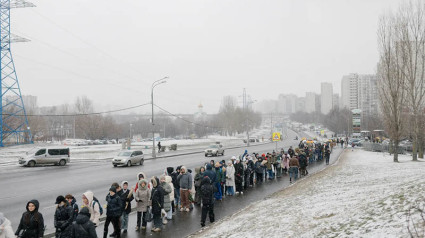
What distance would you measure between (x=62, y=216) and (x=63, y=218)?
5 centimetres

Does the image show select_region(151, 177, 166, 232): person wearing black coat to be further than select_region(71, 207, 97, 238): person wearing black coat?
Yes

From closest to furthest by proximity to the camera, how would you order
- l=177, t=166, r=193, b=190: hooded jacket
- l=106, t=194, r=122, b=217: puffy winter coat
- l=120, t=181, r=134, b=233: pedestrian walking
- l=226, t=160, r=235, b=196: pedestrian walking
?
l=106, t=194, r=122, b=217: puffy winter coat < l=120, t=181, r=134, b=233: pedestrian walking < l=177, t=166, r=193, b=190: hooded jacket < l=226, t=160, r=235, b=196: pedestrian walking

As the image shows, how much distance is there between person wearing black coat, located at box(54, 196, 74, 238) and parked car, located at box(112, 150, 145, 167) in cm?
2271

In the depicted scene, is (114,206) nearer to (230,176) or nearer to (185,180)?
(185,180)

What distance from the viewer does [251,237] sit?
776 cm

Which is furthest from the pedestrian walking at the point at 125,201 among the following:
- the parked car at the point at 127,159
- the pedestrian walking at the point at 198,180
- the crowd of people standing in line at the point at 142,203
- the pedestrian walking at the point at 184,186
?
the parked car at the point at 127,159

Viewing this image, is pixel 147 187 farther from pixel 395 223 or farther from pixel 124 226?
pixel 395 223

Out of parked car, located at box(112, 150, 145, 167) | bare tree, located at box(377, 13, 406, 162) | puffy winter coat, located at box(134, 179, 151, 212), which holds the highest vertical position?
bare tree, located at box(377, 13, 406, 162)

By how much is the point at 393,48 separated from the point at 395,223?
945 inches

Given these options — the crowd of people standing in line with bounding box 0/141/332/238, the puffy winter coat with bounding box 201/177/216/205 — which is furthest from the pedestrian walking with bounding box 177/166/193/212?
the puffy winter coat with bounding box 201/177/216/205

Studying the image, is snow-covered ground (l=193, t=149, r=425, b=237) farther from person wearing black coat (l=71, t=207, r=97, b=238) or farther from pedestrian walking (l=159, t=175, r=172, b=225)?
person wearing black coat (l=71, t=207, r=97, b=238)

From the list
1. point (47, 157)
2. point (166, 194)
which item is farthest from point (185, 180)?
point (47, 157)

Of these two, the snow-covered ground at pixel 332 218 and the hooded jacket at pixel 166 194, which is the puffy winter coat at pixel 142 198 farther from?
the snow-covered ground at pixel 332 218

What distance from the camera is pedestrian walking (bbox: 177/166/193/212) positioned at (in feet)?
39.7
